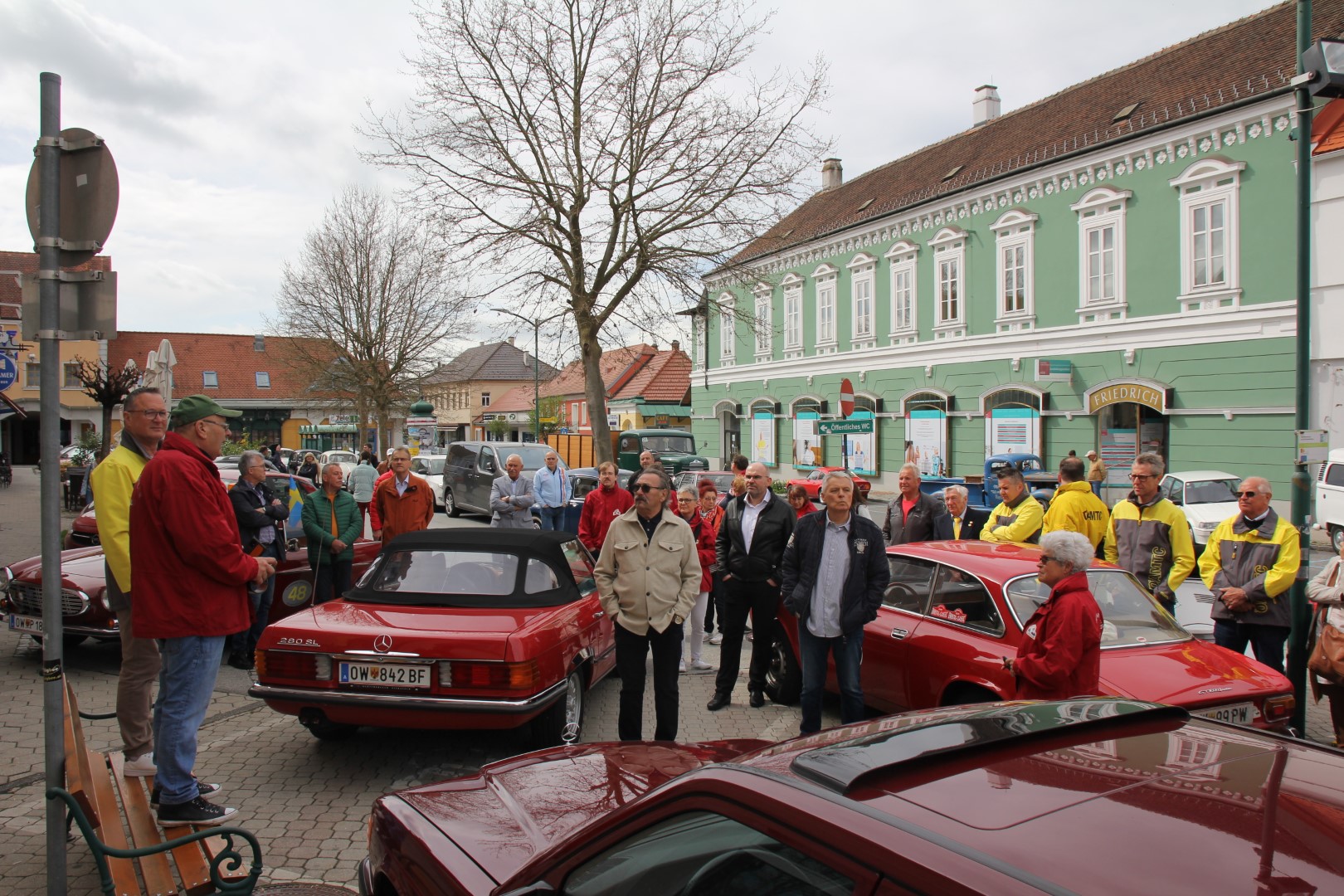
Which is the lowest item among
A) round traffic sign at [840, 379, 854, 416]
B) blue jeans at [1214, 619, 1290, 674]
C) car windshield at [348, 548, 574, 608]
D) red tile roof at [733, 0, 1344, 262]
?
blue jeans at [1214, 619, 1290, 674]

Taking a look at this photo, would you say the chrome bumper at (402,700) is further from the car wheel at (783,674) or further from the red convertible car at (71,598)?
the car wheel at (783,674)

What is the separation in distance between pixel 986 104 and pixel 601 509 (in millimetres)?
28342

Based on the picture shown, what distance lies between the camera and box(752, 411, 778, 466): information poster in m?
35.1

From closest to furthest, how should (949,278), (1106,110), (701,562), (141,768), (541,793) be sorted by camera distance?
(541,793) → (141,768) → (701,562) → (1106,110) → (949,278)

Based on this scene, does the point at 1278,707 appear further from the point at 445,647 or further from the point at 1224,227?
the point at 1224,227

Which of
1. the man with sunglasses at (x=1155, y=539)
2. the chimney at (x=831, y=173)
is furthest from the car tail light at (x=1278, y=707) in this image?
the chimney at (x=831, y=173)

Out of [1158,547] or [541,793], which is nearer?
[541,793]

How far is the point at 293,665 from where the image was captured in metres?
4.99

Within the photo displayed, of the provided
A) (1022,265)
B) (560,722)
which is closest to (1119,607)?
(560,722)

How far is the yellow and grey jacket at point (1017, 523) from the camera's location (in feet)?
24.6

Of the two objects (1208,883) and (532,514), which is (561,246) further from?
(1208,883)

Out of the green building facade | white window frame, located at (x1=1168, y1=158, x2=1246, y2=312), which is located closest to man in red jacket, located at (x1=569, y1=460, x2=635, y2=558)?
the green building facade

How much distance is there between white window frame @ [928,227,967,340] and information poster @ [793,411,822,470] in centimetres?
642

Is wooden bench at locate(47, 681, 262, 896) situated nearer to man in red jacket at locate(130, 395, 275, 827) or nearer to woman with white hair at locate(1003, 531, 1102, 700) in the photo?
man in red jacket at locate(130, 395, 275, 827)
